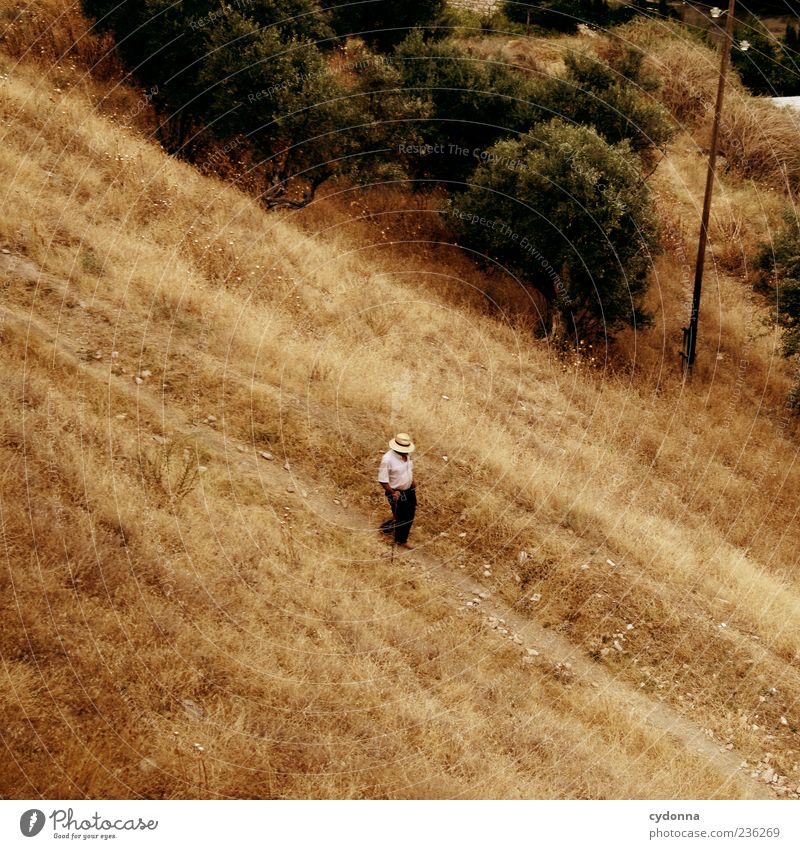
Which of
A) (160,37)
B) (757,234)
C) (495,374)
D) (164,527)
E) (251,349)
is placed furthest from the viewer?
(757,234)

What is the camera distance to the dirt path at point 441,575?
11086 mm

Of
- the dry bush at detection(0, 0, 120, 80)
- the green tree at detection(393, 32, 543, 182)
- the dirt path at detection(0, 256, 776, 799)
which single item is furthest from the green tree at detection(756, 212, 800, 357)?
the dry bush at detection(0, 0, 120, 80)

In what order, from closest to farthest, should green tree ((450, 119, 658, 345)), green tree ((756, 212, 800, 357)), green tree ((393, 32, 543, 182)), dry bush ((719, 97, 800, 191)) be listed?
green tree ((450, 119, 658, 345)) < green tree ((756, 212, 800, 357)) < green tree ((393, 32, 543, 182)) < dry bush ((719, 97, 800, 191))

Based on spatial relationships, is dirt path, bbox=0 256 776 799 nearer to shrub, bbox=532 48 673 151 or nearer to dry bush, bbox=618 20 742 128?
shrub, bbox=532 48 673 151

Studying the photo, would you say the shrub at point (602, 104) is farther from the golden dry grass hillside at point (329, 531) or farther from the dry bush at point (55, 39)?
the dry bush at point (55, 39)

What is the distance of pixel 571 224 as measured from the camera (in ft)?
81.3

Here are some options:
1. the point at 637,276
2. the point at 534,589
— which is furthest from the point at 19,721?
the point at 637,276

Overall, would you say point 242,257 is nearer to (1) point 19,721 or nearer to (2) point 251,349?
(2) point 251,349

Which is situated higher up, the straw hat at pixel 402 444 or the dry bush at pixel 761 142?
the dry bush at pixel 761 142

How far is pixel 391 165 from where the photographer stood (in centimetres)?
2866

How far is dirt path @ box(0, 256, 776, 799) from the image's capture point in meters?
11.1

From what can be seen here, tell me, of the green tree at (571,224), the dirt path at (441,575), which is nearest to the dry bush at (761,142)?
the green tree at (571,224)

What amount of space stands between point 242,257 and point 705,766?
53.8ft

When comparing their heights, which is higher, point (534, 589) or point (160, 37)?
point (160, 37)
